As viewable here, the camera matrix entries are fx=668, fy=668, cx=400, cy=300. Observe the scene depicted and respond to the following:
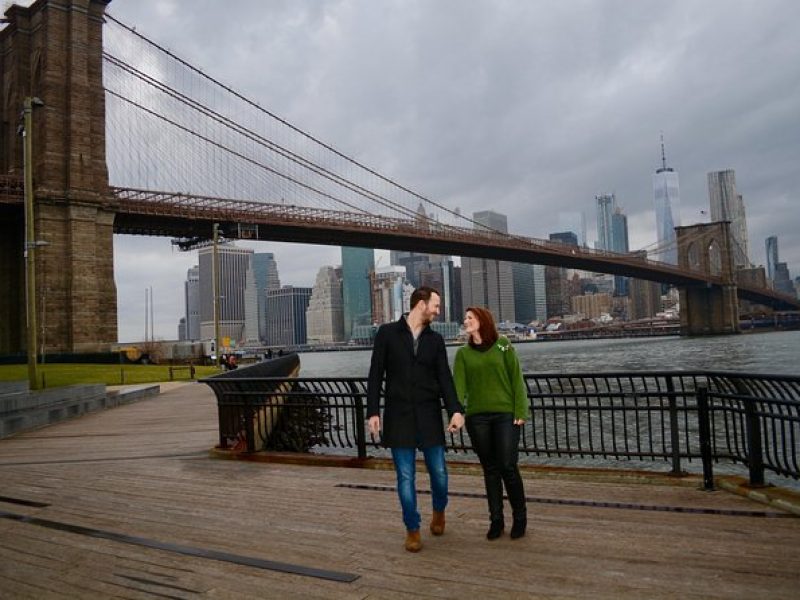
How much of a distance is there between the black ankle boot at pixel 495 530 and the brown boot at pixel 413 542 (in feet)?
1.78

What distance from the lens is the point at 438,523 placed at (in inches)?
197

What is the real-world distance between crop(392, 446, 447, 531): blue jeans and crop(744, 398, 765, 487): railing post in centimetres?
283

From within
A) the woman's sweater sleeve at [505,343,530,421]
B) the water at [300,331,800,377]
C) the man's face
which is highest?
the man's face

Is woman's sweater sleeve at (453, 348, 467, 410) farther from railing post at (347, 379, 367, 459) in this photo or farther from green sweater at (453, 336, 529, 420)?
railing post at (347, 379, 367, 459)

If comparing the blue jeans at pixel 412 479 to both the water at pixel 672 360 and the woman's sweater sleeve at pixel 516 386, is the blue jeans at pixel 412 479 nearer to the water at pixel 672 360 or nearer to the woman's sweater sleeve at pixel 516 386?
the woman's sweater sleeve at pixel 516 386

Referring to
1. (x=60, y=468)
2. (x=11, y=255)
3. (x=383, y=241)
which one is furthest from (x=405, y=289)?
(x=60, y=468)

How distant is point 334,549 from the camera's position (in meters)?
4.77

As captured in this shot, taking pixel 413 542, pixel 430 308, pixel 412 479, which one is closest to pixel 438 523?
pixel 413 542

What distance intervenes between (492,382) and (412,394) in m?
0.61

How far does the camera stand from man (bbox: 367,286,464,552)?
4.73m

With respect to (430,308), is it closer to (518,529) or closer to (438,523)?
(438,523)

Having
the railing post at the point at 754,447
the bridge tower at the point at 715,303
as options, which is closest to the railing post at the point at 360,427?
the railing post at the point at 754,447

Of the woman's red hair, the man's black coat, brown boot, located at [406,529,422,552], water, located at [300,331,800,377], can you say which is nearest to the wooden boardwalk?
brown boot, located at [406,529,422,552]

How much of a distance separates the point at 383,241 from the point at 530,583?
53529 millimetres
